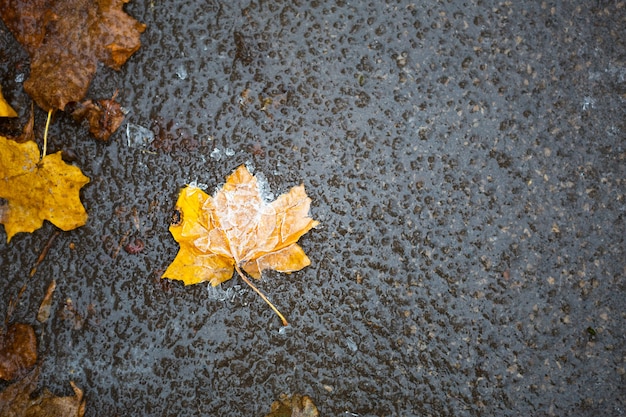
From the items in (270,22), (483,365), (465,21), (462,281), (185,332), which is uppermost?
(465,21)

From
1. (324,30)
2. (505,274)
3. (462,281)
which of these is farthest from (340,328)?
(324,30)

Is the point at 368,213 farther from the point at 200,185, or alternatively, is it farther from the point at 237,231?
the point at 200,185

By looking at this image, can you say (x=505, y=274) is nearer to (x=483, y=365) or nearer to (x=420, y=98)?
(x=483, y=365)

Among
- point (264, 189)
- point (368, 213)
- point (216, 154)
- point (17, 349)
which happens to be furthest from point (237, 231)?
point (17, 349)

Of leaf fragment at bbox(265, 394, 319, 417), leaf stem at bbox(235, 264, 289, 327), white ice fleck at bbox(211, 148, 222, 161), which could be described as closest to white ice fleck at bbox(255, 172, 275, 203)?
white ice fleck at bbox(211, 148, 222, 161)

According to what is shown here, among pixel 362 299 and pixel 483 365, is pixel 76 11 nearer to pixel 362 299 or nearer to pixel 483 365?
pixel 362 299

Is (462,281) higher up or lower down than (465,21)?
lower down

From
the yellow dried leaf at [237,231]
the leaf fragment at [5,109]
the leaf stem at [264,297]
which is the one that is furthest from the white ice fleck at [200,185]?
the leaf fragment at [5,109]

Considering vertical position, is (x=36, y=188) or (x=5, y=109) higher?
(x=5, y=109)

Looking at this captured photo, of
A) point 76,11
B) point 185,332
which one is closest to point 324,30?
point 76,11
